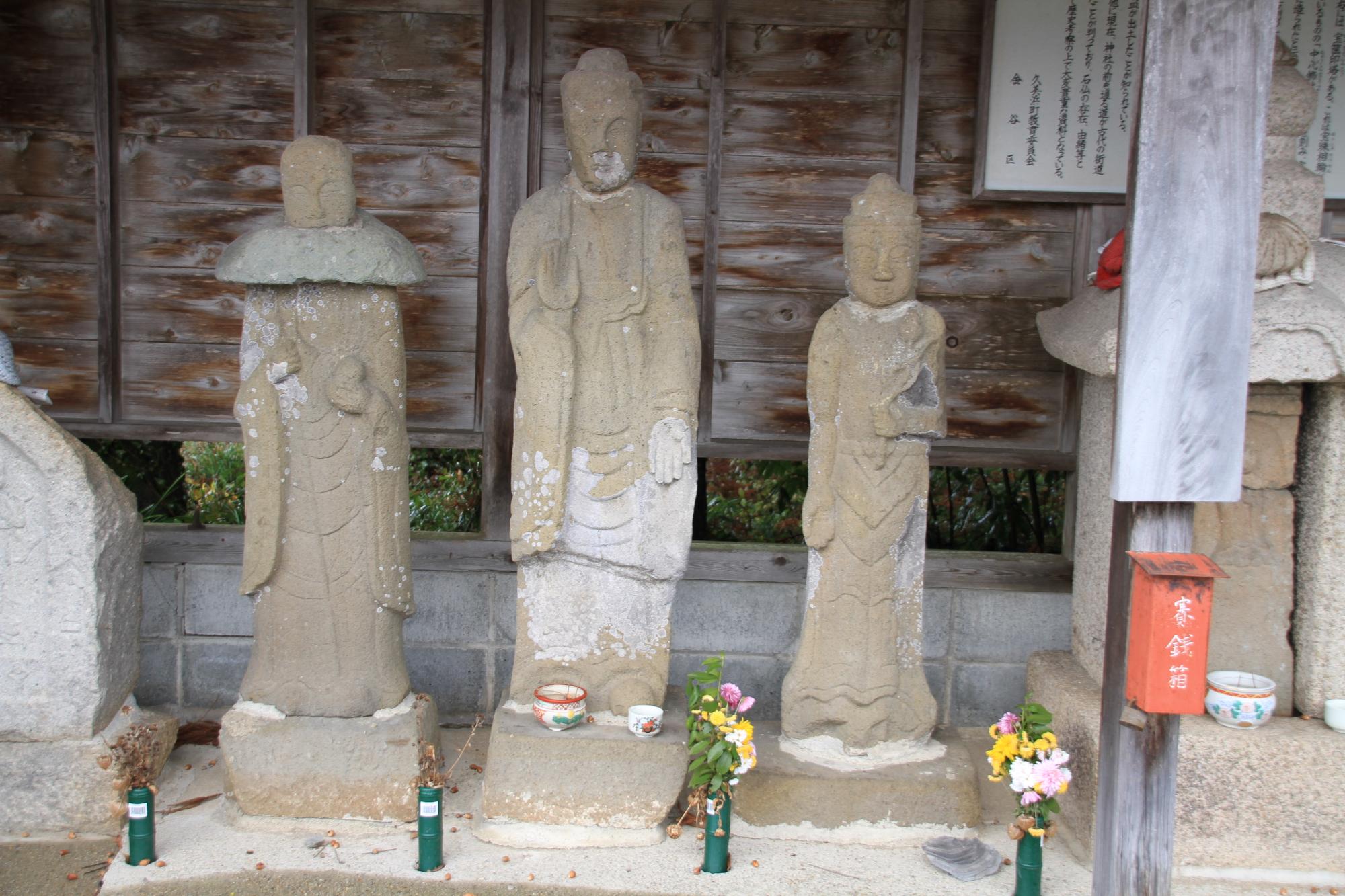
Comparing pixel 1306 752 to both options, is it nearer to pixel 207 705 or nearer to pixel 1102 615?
pixel 1102 615

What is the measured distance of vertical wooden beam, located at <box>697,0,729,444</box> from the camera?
4.31 metres

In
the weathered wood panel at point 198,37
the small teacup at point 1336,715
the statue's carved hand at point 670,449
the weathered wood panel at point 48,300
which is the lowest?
the small teacup at point 1336,715

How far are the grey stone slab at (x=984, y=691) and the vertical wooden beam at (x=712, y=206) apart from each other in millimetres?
1319

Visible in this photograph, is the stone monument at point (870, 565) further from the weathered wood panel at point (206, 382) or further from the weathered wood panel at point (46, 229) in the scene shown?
the weathered wood panel at point (46, 229)

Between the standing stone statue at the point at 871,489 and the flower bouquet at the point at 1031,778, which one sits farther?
the standing stone statue at the point at 871,489

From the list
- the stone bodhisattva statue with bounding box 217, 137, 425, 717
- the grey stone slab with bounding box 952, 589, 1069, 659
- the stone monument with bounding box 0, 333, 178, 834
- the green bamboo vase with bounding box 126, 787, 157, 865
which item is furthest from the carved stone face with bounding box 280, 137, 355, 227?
the grey stone slab with bounding box 952, 589, 1069, 659

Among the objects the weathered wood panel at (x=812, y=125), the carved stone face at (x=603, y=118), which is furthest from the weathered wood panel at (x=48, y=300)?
the weathered wood panel at (x=812, y=125)

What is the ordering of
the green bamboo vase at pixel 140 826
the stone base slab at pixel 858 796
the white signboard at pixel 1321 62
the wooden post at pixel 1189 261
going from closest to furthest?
1. the wooden post at pixel 1189 261
2. the green bamboo vase at pixel 140 826
3. the stone base slab at pixel 858 796
4. the white signboard at pixel 1321 62

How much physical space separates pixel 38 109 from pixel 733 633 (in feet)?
10.5

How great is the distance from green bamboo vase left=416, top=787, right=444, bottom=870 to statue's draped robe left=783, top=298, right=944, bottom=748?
3.66 ft

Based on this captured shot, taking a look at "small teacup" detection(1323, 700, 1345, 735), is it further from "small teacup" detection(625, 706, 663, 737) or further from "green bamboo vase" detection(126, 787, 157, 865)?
"green bamboo vase" detection(126, 787, 157, 865)

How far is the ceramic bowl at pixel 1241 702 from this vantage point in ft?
11.4

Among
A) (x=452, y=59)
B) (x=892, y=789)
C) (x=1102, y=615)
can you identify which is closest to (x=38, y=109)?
(x=452, y=59)

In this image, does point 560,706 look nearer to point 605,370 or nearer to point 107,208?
point 605,370
